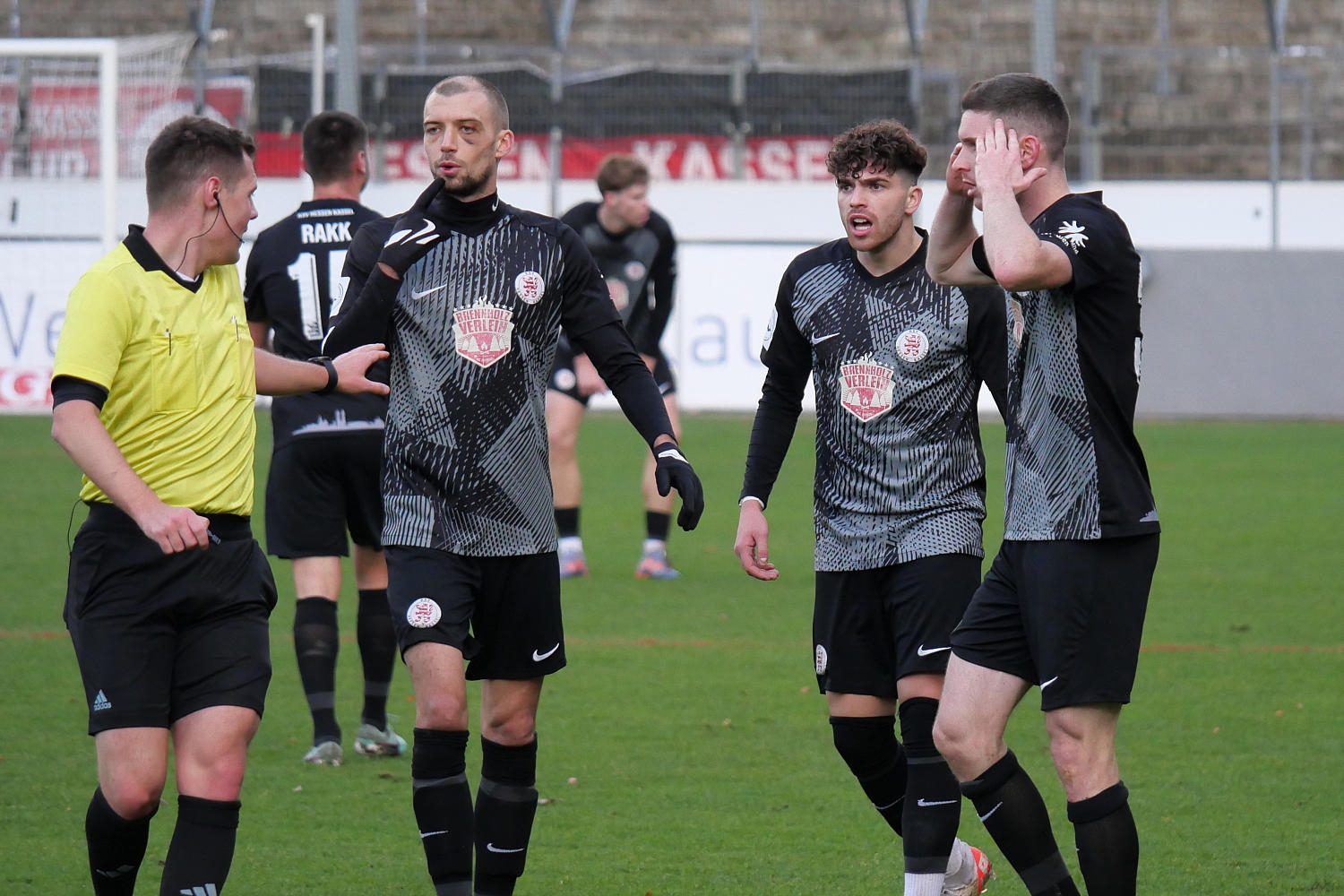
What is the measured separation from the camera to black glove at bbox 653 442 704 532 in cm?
420

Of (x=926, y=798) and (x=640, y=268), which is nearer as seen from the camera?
(x=926, y=798)

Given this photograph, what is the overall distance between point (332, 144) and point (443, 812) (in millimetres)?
2898

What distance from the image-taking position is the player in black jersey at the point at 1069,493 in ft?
12.3

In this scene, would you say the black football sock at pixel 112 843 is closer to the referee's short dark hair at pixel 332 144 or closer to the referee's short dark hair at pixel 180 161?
the referee's short dark hair at pixel 180 161

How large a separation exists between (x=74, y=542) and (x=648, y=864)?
196 centimetres

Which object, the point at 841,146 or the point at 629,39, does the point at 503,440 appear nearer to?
the point at 841,146

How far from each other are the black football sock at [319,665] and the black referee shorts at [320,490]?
26 centimetres

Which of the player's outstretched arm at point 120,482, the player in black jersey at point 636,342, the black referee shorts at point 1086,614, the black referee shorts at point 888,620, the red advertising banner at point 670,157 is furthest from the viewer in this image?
the red advertising banner at point 670,157

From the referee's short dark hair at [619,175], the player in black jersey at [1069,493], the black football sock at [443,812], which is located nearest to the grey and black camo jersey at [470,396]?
the black football sock at [443,812]

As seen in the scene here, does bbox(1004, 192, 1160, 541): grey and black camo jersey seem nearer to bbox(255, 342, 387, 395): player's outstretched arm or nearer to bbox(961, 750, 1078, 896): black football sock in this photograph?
bbox(961, 750, 1078, 896): black football sock

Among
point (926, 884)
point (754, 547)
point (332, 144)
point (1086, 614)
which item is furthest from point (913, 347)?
point (332, 144)

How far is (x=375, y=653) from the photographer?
6.28 meters

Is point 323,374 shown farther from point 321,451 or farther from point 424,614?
point 321,451

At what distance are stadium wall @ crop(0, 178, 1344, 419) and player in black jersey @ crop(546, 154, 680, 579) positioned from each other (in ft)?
28.7
